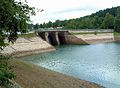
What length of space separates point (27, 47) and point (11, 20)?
53911 mm

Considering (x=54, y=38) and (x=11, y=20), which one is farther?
(x=54, y=38)

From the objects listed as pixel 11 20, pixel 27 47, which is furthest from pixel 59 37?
pixel 11 20

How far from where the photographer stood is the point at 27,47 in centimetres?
6794

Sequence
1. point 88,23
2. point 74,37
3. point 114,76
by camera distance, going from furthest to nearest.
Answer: point 88,23 < point 74,37 < point 114,76

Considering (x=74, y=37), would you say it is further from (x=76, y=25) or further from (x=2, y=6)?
(x=2, y=6)

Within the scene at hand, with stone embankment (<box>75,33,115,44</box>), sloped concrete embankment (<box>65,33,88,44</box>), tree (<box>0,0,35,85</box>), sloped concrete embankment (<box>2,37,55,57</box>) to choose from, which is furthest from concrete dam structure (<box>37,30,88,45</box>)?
tree (<box>0,0,35,85</box>)

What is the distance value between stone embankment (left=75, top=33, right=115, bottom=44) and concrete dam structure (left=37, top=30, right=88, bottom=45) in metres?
1.68

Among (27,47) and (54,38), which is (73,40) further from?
(27,47)

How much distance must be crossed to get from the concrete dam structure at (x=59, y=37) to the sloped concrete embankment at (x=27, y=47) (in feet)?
62.8

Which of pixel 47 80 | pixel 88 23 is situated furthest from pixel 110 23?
pixel 47 80

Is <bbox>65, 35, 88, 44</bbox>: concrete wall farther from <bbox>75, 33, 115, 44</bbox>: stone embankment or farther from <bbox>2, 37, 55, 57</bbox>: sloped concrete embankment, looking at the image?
<bbox>2, 37, 55, 57</bbox>: sloped concrete embankment

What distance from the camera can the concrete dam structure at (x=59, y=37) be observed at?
321ft

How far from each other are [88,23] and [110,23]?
16.1 meters

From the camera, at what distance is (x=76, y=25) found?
16388 cm
